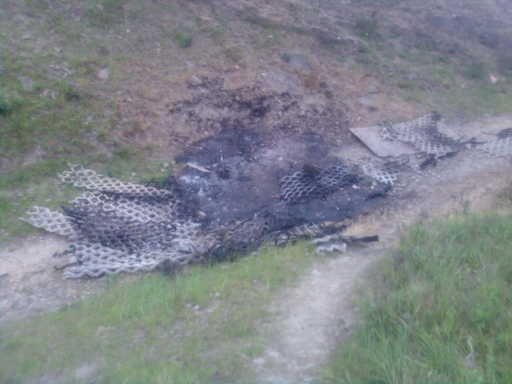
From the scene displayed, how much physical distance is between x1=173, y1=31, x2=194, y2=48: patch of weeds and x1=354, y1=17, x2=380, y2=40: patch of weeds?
4.52 m

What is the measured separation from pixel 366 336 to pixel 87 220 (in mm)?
3991

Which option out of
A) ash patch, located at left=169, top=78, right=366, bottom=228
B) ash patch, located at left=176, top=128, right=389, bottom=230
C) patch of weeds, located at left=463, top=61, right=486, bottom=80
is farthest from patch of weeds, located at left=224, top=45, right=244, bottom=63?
patch of weeds, located at left=463, top=61, right=486, bottom=80

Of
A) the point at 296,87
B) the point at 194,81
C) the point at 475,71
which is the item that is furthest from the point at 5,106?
the point at 475,71

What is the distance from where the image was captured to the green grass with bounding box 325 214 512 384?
3.28 meters

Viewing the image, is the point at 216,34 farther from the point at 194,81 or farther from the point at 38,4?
the point at 38,4

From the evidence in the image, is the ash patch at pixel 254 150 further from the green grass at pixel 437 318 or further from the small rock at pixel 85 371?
the small rock at pixel 85 371

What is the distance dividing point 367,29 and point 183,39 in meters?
5.06

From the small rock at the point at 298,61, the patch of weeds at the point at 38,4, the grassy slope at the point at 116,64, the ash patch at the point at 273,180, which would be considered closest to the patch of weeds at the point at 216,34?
the grassy slope at the point at 116,64

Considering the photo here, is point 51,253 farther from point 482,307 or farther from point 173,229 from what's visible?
point 482,307

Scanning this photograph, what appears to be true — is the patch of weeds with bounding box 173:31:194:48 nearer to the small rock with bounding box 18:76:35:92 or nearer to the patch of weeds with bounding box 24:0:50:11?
the patch of weeds with bounding box 24:0:50:11

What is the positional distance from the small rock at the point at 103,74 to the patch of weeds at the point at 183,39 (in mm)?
1764

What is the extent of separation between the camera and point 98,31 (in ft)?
31.0

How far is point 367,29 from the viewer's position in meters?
12.4

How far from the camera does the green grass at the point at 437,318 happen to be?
3.28 meters
